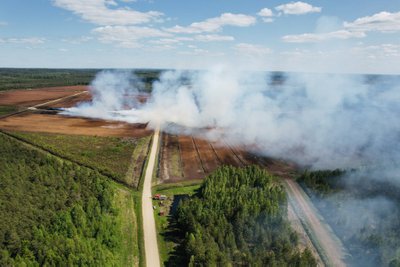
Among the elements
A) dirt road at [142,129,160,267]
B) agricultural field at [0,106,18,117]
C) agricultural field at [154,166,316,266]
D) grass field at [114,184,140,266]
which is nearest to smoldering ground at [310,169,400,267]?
agricultural field at [154,166,316,266]

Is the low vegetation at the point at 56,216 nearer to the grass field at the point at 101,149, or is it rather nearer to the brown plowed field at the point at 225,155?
the grass field at the point at 101,149

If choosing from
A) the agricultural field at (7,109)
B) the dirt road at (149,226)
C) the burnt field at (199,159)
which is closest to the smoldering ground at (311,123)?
the burnt field at (199,159)

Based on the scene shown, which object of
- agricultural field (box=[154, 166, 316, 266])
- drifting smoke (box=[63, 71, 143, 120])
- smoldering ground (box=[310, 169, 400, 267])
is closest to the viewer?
agricultural field (box=[154, 166, 316, 266])

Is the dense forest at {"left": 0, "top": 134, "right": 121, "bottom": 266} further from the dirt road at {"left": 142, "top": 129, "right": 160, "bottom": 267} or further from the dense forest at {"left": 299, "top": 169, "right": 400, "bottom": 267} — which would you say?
the dense forest at {"left": 299, "top": 169, "right": 400, "bottom": 267}

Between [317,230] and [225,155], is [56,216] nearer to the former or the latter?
[317,230]

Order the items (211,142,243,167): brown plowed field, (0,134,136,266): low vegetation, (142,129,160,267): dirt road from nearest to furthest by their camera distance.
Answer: (0,134,136,266): low vegetation
(142,129,160,267): dirt road
(211,142,243,167): brown plowed field

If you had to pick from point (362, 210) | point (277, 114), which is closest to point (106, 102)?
point (277, 114)

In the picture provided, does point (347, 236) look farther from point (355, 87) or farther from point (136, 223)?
point (355, 87)
